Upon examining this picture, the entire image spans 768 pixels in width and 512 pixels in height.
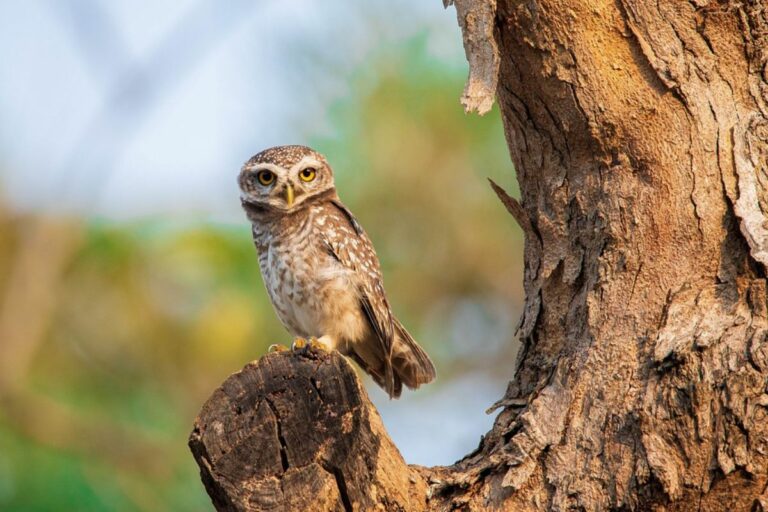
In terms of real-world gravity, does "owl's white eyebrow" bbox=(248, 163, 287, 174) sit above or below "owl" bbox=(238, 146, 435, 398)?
above

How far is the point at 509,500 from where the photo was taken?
2.72 m

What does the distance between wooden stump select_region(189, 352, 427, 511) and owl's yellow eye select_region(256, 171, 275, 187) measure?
2.11 metres

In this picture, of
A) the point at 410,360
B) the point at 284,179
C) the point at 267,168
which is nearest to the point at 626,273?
the point at 410,360

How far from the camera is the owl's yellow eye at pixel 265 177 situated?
15.0 feet

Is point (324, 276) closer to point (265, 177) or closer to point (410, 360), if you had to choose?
point (410, 360)

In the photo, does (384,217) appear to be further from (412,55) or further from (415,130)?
(412,55)

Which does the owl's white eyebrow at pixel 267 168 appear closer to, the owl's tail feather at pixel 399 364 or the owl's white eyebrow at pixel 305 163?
the owl's white eyebrow at pixel 305 163

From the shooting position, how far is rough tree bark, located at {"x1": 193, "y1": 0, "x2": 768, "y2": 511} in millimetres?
2545

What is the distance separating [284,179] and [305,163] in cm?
14

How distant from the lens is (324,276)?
13.7 feet

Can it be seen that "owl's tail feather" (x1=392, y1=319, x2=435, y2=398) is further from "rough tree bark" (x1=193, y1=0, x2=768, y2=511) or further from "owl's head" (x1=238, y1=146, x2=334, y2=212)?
"rough tree bark" (x1=193, y1=0, x2=768, y2=511)

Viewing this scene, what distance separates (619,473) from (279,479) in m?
0.92

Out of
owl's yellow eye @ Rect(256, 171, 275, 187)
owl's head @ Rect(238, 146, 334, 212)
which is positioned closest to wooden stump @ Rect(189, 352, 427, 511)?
owl's head @ Rect(238, 146, 334, 212)

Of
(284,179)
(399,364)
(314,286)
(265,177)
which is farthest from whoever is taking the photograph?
(265,177)
